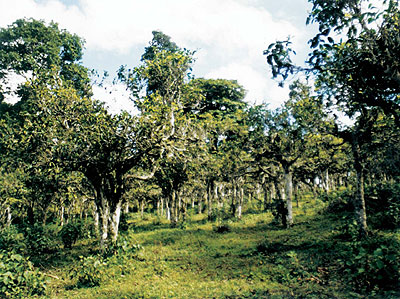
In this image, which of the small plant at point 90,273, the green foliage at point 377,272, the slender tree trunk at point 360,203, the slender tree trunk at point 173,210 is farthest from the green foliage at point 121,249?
the slender tree trunk at point 173,210

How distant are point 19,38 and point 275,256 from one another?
40834mm

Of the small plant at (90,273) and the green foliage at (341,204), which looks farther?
the green foliage at (341,204)

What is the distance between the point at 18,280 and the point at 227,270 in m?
8.52

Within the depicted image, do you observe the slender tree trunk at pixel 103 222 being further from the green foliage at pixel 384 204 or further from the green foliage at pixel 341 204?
the green foliage at pixel 341 204

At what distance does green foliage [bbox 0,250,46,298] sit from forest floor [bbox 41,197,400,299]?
2.24 feet

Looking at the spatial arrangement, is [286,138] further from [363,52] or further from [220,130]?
[363,52]

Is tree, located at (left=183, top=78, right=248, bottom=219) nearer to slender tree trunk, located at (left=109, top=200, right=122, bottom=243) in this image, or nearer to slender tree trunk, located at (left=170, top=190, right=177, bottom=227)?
slender tree trunk, located at (left=170, top=190, right=177, bottom=227)

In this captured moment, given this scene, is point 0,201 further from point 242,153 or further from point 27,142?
point 242,153

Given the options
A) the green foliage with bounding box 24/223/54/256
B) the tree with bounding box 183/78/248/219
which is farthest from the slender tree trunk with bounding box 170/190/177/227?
the green foliage with bounding box 24/223/54/256

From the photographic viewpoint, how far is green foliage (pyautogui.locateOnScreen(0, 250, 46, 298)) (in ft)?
31.0

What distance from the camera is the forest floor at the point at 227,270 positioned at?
8.92 meters

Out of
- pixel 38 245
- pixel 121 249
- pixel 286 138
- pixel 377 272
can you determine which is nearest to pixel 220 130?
pixel 286 138

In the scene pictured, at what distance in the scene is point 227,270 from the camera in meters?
12.1

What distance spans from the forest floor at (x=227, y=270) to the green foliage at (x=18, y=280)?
2.24ft
